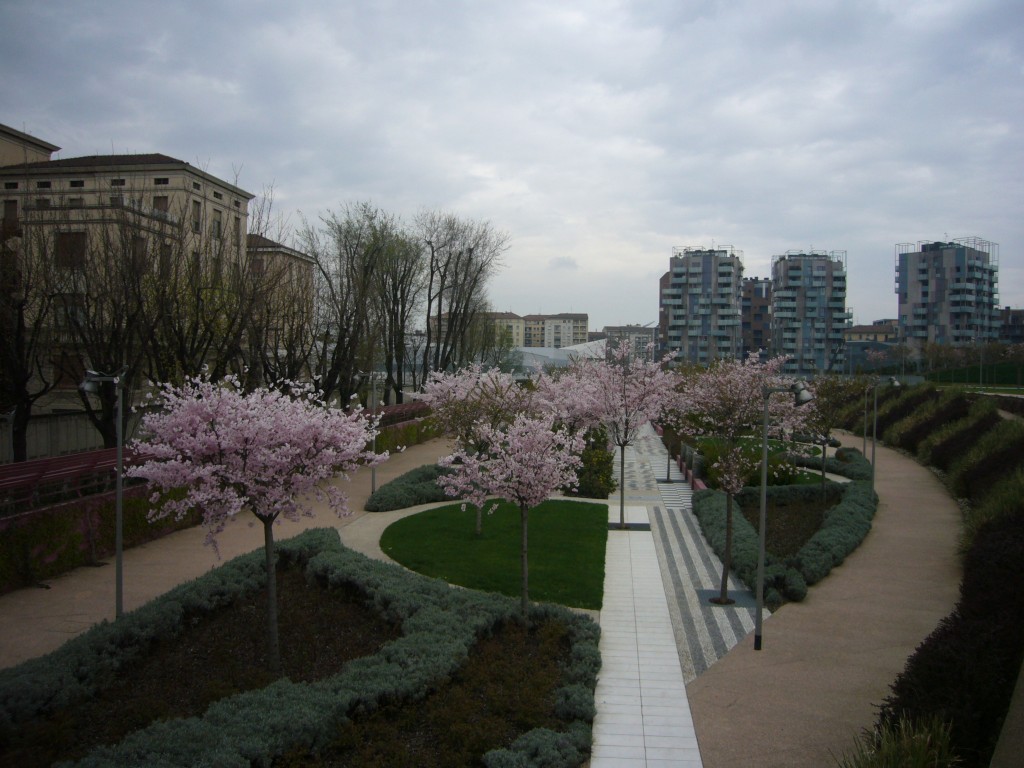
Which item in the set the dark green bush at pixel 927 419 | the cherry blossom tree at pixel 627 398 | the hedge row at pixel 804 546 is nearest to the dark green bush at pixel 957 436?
the dark green bush at pixel 927 419

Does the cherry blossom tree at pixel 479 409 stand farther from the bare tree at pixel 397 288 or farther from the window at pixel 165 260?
the bare tree at pixel 397 288

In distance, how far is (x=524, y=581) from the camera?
12438mm

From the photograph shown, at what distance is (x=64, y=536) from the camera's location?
15219 mm

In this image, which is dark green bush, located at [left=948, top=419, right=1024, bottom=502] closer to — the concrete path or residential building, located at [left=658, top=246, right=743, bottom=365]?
the concrete path

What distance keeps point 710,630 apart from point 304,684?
22.9 ft

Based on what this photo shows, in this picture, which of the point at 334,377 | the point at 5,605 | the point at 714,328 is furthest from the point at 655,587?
the point at 714,328

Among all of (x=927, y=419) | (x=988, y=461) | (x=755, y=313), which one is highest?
(x=755, y=313)

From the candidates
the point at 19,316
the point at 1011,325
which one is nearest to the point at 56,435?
the point at 19,316

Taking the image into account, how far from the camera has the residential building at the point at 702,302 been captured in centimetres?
11000

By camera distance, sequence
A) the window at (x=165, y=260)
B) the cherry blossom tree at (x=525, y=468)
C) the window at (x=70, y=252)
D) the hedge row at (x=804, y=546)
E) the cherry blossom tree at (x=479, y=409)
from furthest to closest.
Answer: the window at (x=165, y=260), the window at (x=70, y=252), the cherry blossom tree at (x=479, y=409), the hedge row at (x=804, y=546), the cherry blossom tree at (x=525, y=468)

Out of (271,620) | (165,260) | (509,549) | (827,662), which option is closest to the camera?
(271,620)

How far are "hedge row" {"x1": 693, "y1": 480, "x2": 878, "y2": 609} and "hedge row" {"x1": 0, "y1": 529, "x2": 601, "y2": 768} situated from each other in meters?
4.70

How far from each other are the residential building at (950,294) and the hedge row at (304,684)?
109 metres

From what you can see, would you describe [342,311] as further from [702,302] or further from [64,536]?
[702,302]
